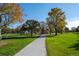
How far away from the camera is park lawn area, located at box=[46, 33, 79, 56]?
24.9 feet

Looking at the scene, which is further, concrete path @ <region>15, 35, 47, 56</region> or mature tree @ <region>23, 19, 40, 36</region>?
mature tree @ <region>23, 19, 40, 36</region>

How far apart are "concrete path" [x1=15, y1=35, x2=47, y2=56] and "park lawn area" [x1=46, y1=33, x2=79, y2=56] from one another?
0.49 ft

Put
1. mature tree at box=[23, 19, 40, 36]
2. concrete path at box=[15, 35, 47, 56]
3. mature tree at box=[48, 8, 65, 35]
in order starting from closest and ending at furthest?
concrete path at box=[15, 35, 47, 56] → mature tree at box=[48, 8, 65, 35] → mature tree at box=[23, 19, 40, 36]

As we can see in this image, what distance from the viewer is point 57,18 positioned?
812 cm

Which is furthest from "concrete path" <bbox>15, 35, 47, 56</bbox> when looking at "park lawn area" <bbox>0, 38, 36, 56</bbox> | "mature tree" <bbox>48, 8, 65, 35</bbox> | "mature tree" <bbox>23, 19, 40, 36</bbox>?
"mature tree" <bbox>48, 8, 65, 35</bbox>

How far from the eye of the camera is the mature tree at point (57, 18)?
796 centimetres

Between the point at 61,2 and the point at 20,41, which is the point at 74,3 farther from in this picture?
the point at 20,41

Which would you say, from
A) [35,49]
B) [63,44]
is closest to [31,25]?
[35,49]

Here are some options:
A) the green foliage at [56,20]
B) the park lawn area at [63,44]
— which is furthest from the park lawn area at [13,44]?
the green foliage at [56,20]

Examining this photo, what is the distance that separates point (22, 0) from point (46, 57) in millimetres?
1799

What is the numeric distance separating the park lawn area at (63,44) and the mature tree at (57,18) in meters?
0.29

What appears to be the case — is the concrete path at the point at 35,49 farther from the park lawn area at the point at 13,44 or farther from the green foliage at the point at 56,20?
the green foliage at the point at 56,20

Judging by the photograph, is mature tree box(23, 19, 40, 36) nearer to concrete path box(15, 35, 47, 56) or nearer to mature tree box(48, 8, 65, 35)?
concrete path box(15, 35, 47, 56)

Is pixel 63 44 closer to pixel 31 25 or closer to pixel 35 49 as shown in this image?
pixel 35 49
